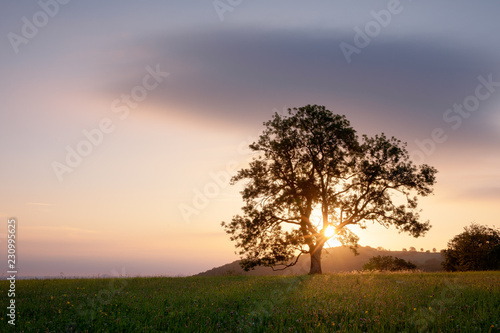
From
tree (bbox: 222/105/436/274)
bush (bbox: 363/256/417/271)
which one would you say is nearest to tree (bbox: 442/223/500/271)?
bush (bbox: 363/256/417/271)

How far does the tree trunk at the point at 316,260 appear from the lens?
103 feet

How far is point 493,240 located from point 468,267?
7412mm

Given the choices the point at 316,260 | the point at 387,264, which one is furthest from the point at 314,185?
the point at 387,264

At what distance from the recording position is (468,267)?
188 feet

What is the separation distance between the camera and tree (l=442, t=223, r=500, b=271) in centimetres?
5691

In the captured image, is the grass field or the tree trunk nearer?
the grass field

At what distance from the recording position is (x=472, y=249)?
59406 mm

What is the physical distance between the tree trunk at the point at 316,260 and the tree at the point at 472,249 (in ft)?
119

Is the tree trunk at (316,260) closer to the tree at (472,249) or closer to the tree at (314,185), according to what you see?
the tree at (314,185)

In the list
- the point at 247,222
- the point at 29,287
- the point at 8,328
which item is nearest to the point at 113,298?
the point at 8,328

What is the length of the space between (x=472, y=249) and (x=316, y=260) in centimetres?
4007

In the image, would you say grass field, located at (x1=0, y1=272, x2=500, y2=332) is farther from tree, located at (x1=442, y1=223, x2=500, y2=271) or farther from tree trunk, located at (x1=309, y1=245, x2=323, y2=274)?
tree, located at (x1=442, y1=223, x2=500, y2=271)

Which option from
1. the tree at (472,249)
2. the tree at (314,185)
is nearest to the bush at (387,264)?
the tree at (472,249)

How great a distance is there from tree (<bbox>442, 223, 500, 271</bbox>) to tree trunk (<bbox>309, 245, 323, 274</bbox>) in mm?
36225
